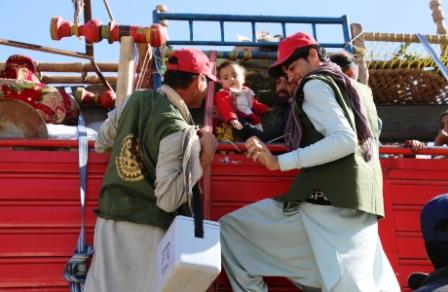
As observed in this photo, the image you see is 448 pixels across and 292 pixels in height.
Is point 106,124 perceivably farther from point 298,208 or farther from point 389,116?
point 389,116

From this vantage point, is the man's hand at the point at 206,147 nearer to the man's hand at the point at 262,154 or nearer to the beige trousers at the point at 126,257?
the man's hand at the point at 262,154

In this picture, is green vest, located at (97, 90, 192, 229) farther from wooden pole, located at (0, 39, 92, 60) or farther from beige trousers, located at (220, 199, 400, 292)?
wooden pole, located at (0, 39, 92, 60)

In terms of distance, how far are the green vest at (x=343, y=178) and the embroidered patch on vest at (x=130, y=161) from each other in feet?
2.32

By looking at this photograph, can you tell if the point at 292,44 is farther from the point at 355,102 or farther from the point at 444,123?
the point at 444,123

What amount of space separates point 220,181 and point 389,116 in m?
2.26

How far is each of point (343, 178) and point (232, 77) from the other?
210cm

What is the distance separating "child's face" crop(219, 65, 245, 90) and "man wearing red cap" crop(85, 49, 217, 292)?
1750 mm

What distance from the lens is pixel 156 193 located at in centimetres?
241

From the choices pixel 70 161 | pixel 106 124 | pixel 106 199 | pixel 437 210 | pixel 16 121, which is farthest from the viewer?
pixel 16 121

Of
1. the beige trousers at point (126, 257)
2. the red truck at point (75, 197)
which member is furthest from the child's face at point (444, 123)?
the beige trousers at point (126, 257)

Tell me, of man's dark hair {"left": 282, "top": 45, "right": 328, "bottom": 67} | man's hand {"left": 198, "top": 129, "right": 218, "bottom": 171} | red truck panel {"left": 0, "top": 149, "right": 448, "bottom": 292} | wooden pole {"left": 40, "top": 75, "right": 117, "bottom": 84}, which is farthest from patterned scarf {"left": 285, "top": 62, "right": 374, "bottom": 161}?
wooden pole {"left": 40, "top": 75, "right": 117, "bottom": 84}

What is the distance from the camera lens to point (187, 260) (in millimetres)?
2072

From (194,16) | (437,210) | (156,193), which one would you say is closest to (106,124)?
(156,193)

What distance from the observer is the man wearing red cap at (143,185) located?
243 cm
